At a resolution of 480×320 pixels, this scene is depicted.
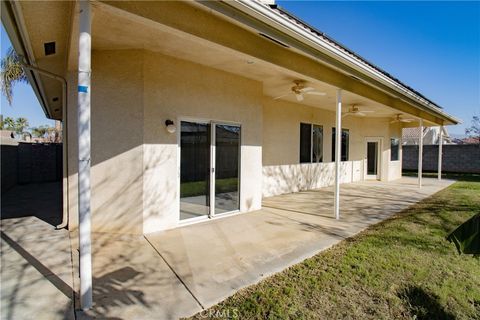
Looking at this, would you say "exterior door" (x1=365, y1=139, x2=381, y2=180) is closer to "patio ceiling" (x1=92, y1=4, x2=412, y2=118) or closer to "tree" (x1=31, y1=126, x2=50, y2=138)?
"patio ceiling" (x1=92, y1=4, x2=412, y2=118)

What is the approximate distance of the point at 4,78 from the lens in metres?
16.8

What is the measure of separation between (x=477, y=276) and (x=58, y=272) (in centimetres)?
636

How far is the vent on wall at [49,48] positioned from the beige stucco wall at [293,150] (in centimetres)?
690

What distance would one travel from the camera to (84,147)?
10.7 feet

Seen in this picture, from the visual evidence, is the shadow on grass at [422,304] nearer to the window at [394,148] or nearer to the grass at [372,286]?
the grass at [372,286]

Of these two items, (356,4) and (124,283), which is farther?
(356,4)

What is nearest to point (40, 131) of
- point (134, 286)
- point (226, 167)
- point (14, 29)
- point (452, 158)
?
point (226, 167)

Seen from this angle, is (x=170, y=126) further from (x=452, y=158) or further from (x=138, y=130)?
(x=452, y=158)

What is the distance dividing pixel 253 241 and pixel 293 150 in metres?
7.01

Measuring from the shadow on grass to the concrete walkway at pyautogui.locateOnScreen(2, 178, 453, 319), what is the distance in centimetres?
158

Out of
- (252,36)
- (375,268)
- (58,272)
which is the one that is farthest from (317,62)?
(58,272)

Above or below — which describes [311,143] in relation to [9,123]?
below

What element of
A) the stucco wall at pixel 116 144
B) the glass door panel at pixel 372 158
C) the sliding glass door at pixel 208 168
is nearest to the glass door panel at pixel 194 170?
the sliding glass door at pixel 208 168

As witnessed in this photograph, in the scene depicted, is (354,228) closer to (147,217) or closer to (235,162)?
(235,162)
